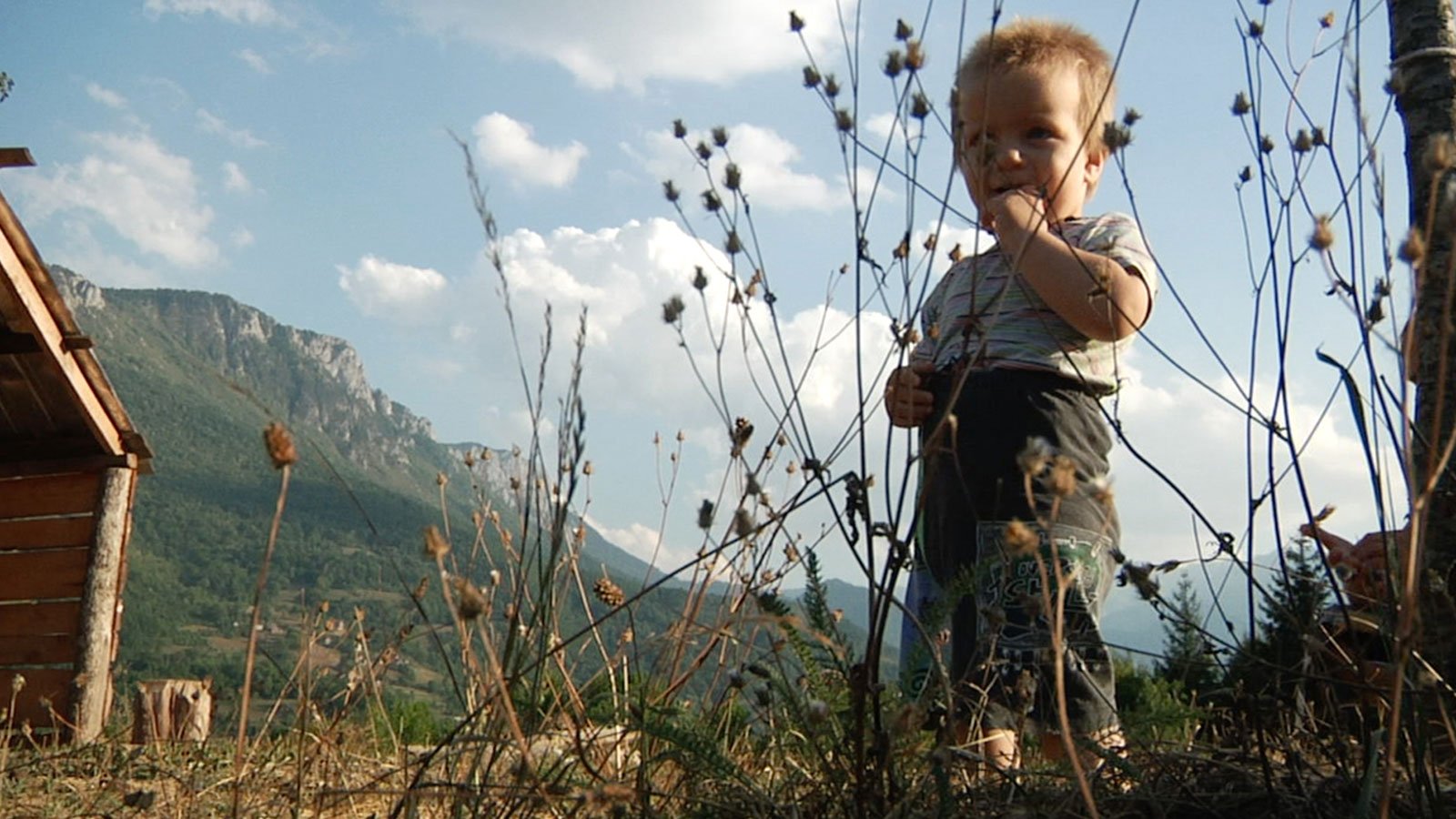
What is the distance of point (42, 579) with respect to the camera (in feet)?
23.6

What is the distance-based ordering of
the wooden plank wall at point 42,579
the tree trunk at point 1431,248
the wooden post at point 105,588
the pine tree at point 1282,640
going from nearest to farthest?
the pine tree at point 1282,640, the tree trunk at point 1431,248, the wooden post at point 105,588, the wooden plank wall at point 42,579

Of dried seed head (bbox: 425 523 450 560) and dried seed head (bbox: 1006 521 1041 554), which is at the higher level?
dried seed head (bbox: 1006 521 1041 554)

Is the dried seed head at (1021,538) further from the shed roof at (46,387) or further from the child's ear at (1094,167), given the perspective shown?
the shed roof at (46,387)

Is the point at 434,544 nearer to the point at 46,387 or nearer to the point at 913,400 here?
the point at 913,400

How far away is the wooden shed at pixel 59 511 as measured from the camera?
661 centimetres

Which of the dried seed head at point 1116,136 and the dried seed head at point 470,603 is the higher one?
the dried seed head at point 1116,136

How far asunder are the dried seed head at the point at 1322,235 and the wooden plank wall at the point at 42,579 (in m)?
7.31

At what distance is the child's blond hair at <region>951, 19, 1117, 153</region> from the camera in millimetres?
2260

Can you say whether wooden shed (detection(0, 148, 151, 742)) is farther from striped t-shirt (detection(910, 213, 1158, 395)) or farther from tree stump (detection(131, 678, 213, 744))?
striped t-shirt (detection(910, 213, 1158, 395))

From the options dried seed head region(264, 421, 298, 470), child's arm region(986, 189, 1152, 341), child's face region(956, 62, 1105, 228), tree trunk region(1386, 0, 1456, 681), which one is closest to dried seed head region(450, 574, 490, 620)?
dried seed head region(264, 421, 298, 470)

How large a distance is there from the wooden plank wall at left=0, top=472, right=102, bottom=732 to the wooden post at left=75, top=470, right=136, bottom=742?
0.07 meters

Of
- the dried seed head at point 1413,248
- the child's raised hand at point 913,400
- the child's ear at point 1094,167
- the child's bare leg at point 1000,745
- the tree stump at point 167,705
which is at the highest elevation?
the child's ear at point 1094,167

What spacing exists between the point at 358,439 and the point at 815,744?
20049cm

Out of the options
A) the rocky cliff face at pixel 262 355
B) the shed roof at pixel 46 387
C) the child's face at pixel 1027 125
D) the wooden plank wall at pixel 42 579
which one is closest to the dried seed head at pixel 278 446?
the child's face at pixel 1027 125
